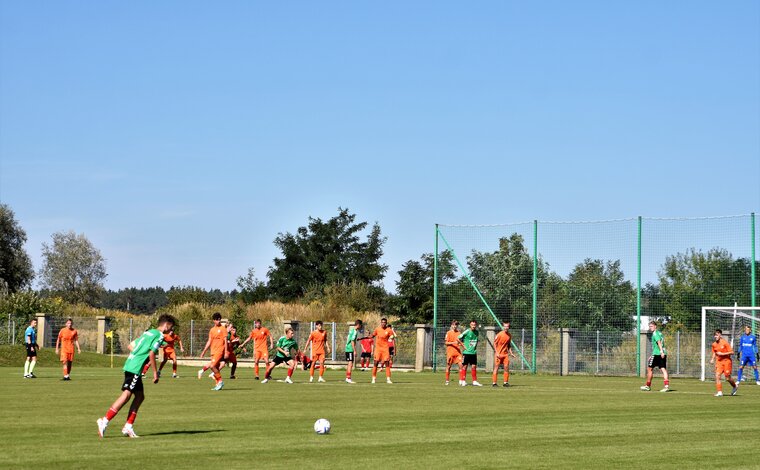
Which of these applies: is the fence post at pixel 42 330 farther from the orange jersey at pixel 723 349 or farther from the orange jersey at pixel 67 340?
the orange jersey at pixel 723 349

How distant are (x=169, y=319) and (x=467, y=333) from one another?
67.1ft

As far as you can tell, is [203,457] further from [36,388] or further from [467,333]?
[467,333]

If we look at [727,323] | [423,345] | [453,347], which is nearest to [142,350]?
[453,347]

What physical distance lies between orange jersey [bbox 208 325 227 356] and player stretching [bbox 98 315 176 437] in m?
15.5

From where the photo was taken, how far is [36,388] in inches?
1171

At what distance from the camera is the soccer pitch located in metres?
14.1

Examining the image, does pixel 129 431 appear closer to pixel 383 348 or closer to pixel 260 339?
pixel 383 348

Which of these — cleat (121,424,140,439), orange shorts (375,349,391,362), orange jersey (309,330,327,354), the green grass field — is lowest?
the green grass field

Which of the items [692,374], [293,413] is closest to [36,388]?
[293,413]

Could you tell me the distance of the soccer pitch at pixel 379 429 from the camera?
14.1 metres

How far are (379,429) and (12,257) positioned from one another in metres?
91.5

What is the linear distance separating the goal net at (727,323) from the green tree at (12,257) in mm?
74473

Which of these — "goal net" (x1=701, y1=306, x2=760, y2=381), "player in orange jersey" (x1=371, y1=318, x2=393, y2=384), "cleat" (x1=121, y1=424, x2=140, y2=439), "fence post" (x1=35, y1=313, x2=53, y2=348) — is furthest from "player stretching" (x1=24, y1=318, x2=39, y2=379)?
"fence post" (x1=35, y1=313, x2=53, y2=348)

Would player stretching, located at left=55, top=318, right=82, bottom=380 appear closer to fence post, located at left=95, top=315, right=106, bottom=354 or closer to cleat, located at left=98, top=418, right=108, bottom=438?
cleat, located at left=98, top=418, right=108, bottom=438
